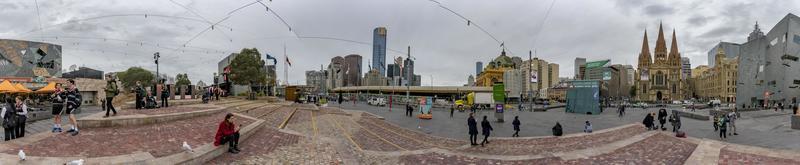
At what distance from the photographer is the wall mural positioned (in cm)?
3562

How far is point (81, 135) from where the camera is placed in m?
8.45

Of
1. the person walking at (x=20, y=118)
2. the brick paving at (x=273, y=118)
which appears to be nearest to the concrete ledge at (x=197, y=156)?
the person walking at (x=20, y=118)

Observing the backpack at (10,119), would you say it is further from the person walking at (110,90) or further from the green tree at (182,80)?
the green tree at (182,80)

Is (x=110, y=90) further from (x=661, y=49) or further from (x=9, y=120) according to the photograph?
(x=661, y=49)

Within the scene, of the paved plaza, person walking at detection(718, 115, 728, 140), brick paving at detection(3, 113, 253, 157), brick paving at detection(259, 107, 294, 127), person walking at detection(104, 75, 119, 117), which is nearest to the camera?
brick paving at detection(3, 113, 253, 157)

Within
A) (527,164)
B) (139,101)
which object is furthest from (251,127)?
(527,164)

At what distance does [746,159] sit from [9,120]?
17.4m

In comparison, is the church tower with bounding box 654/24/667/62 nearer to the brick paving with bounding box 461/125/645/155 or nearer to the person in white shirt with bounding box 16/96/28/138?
the brick paving with bounding box 461/125/645/155

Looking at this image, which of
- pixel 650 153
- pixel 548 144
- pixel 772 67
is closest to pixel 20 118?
pixel 548 144

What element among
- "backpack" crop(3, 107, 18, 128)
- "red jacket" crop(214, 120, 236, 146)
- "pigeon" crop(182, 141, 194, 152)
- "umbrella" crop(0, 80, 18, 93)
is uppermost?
"umbrella" crop(0, 80, 18, 93)

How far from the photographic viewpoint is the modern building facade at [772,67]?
31627 mm

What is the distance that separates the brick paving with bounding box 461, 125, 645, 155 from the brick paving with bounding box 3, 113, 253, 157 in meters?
8.50

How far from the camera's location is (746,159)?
26.7ft

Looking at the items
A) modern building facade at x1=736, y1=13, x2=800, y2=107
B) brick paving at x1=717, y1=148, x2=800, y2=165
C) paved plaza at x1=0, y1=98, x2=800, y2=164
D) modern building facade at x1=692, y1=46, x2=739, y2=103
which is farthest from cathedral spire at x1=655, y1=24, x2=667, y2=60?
brick paving at x1=717, y1=148, x2=800, y2=165
